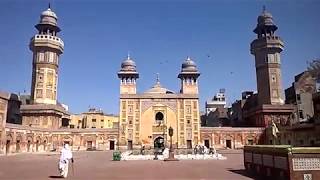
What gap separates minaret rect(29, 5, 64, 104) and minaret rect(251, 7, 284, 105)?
31.4m

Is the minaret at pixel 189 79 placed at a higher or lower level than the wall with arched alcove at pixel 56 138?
higher

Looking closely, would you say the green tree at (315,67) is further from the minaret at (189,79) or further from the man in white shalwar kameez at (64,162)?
the minaret at (189,79)

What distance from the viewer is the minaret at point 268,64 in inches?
1940

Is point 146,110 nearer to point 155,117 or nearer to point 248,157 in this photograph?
point 155,117

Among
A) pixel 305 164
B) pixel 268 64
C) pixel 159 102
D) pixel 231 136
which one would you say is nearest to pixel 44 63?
pixel 159 102

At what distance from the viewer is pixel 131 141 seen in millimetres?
46656

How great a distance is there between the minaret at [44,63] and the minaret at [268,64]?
31.4 metres

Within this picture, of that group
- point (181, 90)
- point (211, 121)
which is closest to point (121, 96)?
point (181, 90)

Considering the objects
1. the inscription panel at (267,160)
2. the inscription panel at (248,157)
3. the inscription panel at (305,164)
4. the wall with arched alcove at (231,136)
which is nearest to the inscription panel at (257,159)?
the inscription panel at (267,160)

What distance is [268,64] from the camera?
49.8 m

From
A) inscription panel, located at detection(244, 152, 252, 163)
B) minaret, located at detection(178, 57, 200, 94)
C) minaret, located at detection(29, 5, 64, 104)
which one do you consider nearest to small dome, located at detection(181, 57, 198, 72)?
A: minaret, located at detection(178, 57, 200, 94)

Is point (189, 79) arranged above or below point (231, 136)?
above

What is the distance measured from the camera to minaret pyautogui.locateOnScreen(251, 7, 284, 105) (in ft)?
162

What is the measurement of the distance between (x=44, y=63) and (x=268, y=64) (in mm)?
34134
